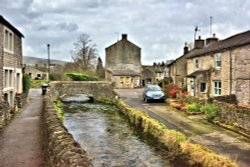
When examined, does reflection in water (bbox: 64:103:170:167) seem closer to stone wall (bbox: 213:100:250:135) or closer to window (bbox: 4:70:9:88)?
stone wall (bbox: 213:100:250:135)

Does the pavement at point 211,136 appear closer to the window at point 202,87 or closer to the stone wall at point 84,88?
the window at point 202,87

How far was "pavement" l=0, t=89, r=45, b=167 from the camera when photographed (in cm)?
994

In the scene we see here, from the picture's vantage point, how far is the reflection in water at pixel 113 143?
46.8 feet

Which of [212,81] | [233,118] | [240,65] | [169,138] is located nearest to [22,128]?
[169,138]

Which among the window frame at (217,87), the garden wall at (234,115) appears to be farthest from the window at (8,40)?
the window frame at (217,87)

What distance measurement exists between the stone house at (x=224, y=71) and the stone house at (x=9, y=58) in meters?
17.8

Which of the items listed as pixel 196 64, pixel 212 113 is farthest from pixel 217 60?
pixel 212 113

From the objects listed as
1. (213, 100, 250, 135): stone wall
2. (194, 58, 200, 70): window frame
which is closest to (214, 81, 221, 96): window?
(194, 58, 200, 70): window frame

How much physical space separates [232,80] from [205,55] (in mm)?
6193

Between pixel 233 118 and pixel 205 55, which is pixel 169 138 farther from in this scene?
pixel 205 55

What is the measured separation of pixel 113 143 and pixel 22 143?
21.9ft

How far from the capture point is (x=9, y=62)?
21.0 meters

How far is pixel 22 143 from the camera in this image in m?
12.3

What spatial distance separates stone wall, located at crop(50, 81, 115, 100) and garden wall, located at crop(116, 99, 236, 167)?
19.3 meters
